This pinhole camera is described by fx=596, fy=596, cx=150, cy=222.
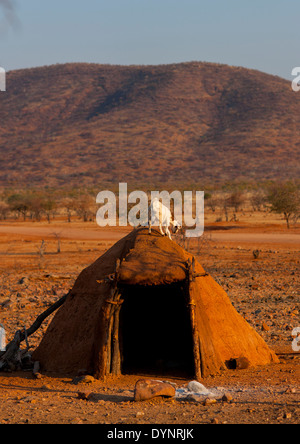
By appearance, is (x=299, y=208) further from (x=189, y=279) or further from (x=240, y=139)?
(x=240, y=139)

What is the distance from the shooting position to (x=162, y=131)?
84250mm

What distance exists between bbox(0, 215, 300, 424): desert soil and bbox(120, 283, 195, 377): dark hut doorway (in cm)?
88

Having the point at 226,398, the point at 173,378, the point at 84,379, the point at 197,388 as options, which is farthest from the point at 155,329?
the point at 226,398

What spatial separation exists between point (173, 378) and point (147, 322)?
1512 mm

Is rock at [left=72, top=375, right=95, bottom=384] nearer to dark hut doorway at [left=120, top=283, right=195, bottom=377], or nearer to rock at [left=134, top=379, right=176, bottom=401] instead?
rock at [left=134, top=379, right=176, bottom=401]

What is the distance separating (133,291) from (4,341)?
2514 mm

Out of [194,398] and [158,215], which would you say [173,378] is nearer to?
[194,398]

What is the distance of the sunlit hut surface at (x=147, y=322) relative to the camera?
6824mm

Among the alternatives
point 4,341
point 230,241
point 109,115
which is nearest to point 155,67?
point 109,115

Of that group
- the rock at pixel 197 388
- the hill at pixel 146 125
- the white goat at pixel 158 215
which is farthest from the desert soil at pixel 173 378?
the hill at pixel 146 125

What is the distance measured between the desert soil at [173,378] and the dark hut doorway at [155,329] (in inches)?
34.6

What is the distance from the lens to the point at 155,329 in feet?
27.5

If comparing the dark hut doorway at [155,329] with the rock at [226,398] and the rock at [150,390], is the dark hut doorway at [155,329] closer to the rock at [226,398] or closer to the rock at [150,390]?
the rock at [150,390]

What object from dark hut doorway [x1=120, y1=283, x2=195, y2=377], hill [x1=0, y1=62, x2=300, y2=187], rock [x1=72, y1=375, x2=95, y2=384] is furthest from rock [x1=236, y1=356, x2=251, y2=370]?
hill [x1=0, y1=62, x2=300, y2=187]
